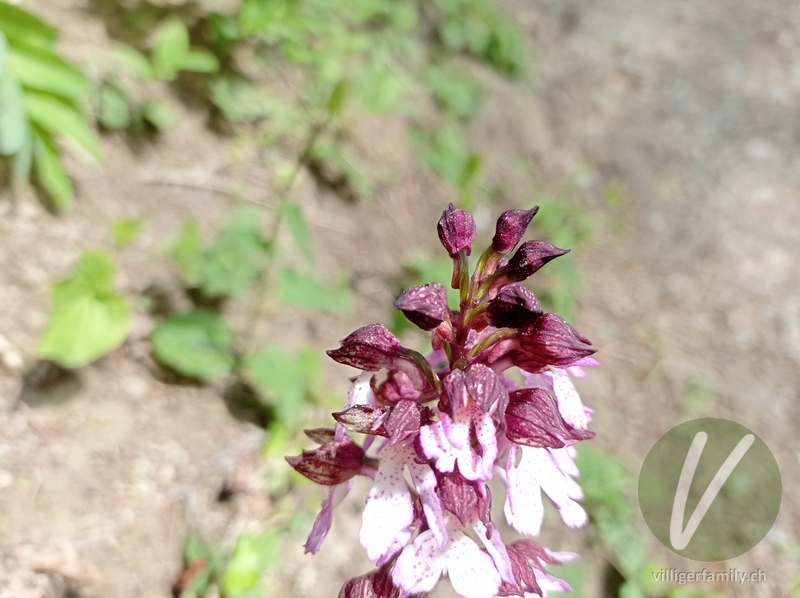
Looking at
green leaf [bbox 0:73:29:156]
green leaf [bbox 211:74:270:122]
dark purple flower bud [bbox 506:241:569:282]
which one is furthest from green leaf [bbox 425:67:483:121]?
dark purple flower bud [bbox 506:241:569:282]

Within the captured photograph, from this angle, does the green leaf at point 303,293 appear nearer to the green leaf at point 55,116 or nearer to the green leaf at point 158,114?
the green leaf at point 55,116

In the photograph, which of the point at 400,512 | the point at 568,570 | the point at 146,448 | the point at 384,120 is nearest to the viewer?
the point at 400,512

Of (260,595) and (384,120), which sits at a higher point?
(384,120)

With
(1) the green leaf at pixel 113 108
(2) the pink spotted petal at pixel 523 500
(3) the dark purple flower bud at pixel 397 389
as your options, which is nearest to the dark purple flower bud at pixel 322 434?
(3) the dark purple flower bud at pixel 397 389

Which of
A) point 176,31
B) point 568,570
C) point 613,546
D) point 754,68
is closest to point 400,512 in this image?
point 568,570

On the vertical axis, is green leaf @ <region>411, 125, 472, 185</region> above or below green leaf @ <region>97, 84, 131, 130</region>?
above

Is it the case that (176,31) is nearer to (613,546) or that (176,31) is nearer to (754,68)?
(613,546)

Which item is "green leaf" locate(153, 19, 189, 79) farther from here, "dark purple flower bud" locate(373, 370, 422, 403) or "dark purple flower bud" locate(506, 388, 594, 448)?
"dark purple flower bud" locate(506, 388, 594, 448)

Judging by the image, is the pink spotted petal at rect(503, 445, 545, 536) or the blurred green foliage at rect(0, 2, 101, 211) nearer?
the pink spotted petal at rect(503, 445, 545, 536)
